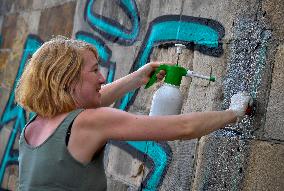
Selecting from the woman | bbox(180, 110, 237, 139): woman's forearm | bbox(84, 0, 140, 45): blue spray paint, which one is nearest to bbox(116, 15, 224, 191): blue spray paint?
bbox(84, 0, 140, 45): blue spray paint

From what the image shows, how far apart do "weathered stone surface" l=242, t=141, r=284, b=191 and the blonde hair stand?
94 cm

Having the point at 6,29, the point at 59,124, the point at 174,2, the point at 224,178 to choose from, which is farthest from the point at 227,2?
the point at 6,29

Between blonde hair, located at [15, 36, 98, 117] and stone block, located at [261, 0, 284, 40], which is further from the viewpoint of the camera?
stone block, located at [261, 0, 284, 40]

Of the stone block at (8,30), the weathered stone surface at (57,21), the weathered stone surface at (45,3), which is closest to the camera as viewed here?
the weathered stone surface at (57,21)

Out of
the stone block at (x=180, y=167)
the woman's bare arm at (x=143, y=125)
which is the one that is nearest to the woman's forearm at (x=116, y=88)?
the stone block at (x=180, y=167)

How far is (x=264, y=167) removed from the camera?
2.37m

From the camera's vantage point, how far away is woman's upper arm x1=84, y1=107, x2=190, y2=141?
2.03 meters

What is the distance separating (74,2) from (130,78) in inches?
81.8

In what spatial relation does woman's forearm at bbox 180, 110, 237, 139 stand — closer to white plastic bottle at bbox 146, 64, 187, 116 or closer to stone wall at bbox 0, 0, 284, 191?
white plastic bottle at bbox 146, 64, 187, 116

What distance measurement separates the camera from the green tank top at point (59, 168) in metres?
2.09

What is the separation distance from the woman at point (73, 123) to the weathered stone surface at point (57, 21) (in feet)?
7.53

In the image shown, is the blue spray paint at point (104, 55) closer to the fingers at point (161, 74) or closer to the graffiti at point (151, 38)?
the graffiti at point (151, 38)

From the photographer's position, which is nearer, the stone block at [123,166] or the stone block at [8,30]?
the stone block at [123,166]

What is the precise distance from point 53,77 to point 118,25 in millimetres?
1639
